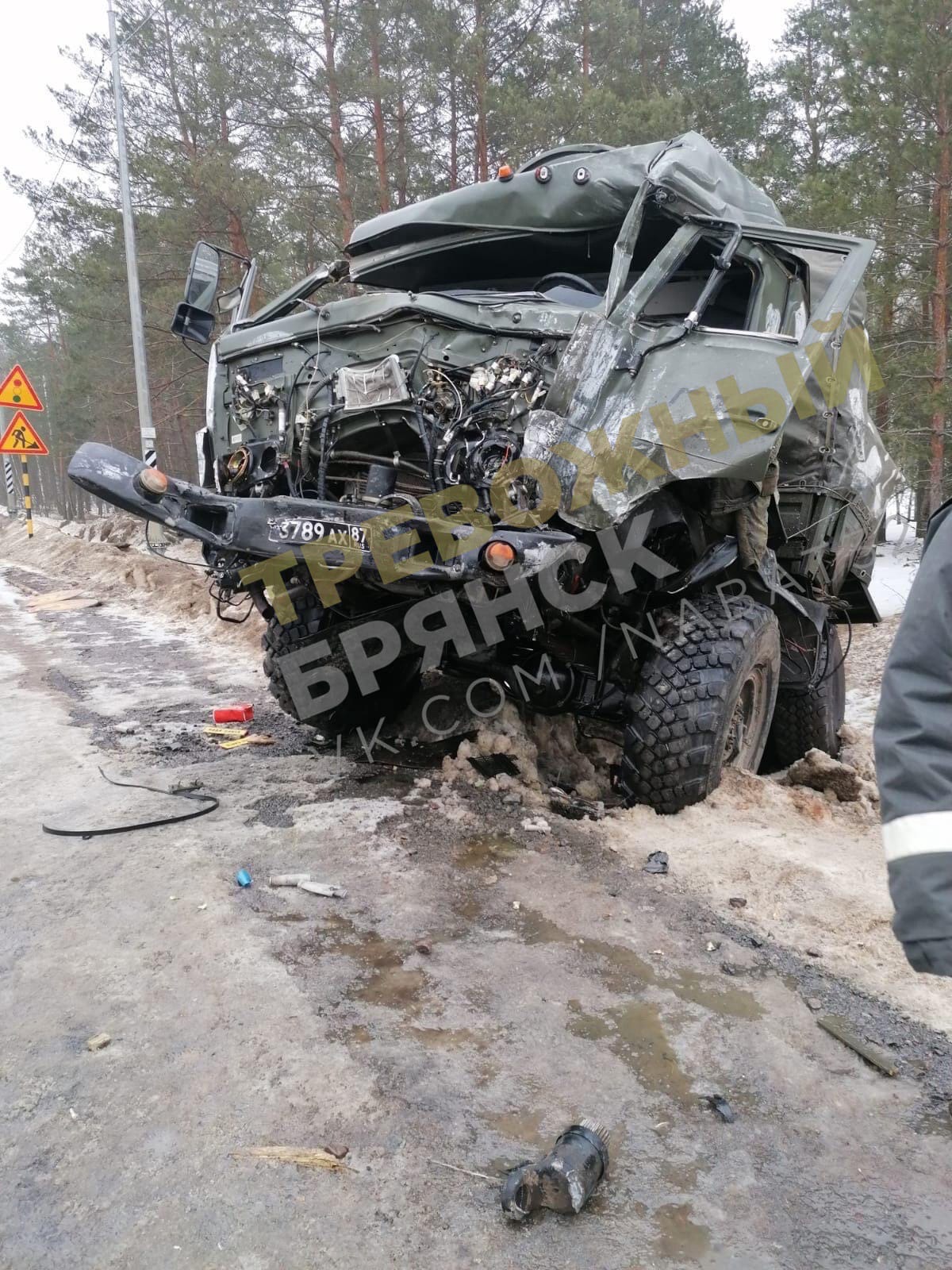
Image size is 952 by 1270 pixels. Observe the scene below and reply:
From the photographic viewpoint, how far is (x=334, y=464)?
13.3ft

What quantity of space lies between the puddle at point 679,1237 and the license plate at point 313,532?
91.3 inches

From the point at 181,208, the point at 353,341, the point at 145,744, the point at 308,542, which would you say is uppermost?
the point at 181,208

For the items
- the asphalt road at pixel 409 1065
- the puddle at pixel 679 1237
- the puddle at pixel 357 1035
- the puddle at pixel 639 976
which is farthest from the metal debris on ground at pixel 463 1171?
the puddle at pixel 639 976

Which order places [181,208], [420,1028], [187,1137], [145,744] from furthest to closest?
[181,208] < [145,744] < [420,1028] < [187,1137]

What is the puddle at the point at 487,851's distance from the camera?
349cm

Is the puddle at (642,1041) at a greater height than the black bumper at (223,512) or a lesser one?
lesser

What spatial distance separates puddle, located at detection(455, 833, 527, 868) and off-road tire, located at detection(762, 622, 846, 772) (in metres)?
2.27

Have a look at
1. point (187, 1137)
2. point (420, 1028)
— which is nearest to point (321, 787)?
point (420, 1028)

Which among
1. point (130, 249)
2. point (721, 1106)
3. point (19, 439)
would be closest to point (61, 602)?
point (19, 439)

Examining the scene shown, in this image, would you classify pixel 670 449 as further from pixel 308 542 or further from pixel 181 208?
pixel 181 208

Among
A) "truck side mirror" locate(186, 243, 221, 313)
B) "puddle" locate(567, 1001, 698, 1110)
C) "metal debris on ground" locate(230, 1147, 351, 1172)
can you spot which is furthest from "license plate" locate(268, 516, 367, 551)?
"metal debris on ground" locate(230, 1147, 351, 1172)

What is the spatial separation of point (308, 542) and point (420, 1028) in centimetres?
182

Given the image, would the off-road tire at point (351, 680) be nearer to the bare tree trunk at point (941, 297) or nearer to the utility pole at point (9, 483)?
the bare tree trunk at point (941, 297)

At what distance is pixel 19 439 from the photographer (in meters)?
13.1
